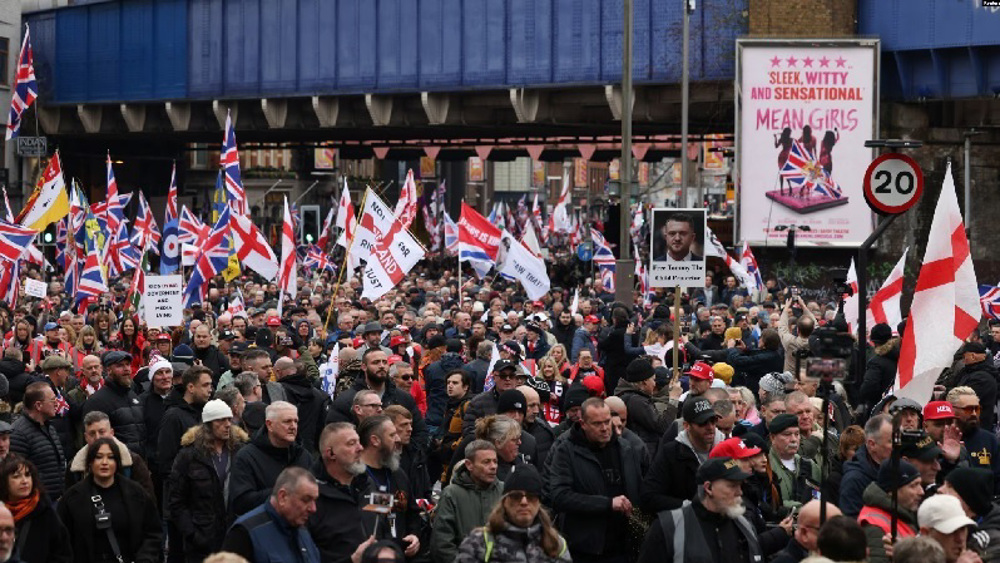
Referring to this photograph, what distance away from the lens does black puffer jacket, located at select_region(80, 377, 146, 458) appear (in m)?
13.6

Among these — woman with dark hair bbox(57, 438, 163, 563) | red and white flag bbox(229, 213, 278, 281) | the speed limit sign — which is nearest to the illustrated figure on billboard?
the speed limit sign

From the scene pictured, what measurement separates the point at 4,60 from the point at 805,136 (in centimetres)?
3089

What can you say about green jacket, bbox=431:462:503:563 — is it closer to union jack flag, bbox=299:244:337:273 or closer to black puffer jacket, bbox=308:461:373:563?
black puffer jacket, bbox=308:461:373:563

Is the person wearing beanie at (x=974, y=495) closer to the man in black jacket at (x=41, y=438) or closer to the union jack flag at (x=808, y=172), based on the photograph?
the man in black jacket at (x=41, y=438)

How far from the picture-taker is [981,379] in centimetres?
1505

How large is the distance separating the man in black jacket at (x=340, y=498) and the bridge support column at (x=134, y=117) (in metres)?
48.4

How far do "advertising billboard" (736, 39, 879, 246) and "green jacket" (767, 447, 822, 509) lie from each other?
29743mm

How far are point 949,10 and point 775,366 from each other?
78.5 ft

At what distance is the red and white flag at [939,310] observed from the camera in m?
11.7

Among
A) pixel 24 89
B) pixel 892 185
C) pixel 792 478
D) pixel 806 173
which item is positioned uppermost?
pixel 24 89

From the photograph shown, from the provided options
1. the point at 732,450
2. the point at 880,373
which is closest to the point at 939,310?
the point at 732,450

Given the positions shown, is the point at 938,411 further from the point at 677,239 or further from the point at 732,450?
the point at 677,239

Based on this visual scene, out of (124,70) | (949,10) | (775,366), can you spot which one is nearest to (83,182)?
(124,70)

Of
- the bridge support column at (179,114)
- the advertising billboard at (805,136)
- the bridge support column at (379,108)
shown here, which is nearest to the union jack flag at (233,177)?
the advertising billboard at (805,136)
